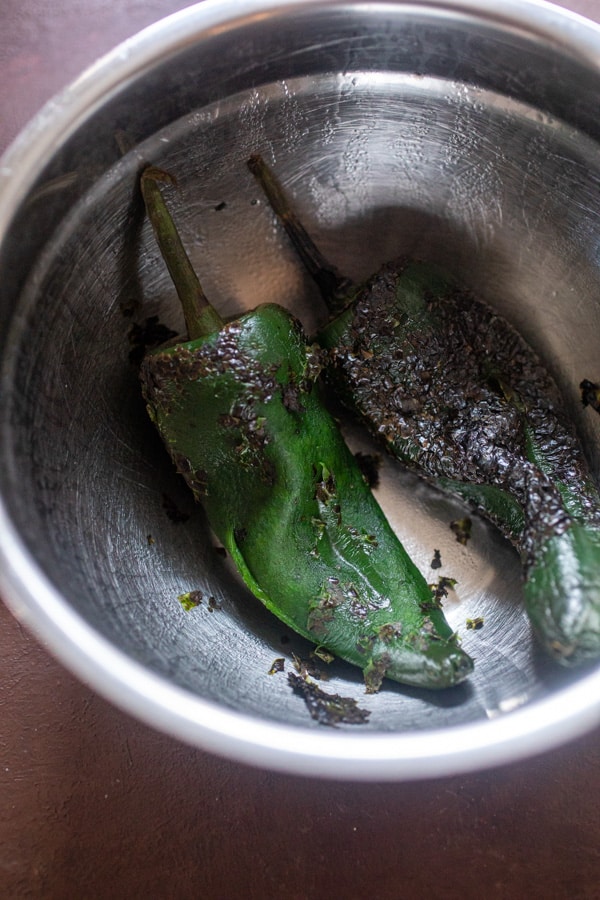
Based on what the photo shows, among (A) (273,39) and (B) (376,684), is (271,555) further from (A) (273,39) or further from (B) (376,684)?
(A) (273,39)

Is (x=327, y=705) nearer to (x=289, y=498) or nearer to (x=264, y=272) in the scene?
(x=289, y=498)

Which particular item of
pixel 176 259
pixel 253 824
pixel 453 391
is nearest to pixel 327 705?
pixel 253 824

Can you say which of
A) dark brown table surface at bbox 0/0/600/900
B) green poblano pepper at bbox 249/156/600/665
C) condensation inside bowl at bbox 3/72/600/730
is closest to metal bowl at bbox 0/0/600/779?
condensation inside bowl at bbox 3/72/600/730

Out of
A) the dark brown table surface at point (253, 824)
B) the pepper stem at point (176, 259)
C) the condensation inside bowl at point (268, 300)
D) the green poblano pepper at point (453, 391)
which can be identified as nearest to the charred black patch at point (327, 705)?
the condensation inside bowl at point (268, 300)

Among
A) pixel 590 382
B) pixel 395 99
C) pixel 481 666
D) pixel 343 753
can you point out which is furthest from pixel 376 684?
pixel 395 99

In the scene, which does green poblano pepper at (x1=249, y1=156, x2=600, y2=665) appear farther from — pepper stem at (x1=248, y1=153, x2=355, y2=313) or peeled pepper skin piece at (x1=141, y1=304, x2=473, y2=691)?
peeled pepper skin piece at (x1=141, y1=304, x2=473, y2=691)

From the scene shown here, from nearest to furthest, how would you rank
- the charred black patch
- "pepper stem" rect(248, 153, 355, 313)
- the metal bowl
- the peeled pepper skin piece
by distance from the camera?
the metal bowl
the charred black patch
the peeled pepper skin piece
"pepper stem" rect(248, 153, 355, 313)
